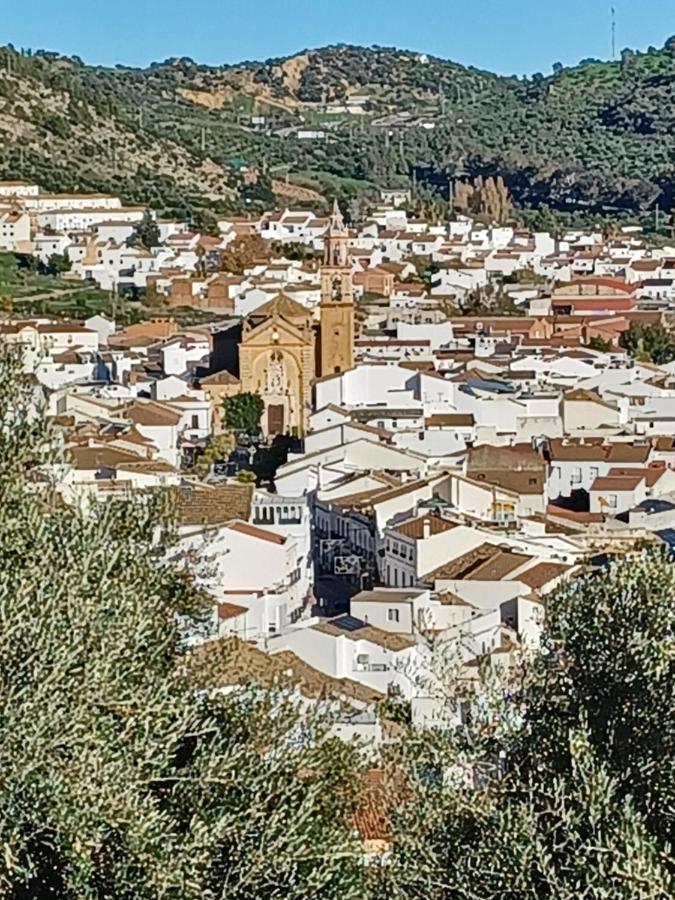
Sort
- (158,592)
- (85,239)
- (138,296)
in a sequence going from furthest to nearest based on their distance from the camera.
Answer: (85,239) → (138,296) → (158,592)

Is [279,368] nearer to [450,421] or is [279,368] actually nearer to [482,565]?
[450,421]

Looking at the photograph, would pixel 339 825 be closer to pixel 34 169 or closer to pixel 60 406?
pixel 60 406

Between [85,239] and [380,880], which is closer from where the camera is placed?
[380,880]

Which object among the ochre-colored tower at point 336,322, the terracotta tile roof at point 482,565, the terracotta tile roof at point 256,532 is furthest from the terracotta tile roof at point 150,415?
the terracotta tile roof at point 482,565

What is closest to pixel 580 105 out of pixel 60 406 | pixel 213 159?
pixel 213 159

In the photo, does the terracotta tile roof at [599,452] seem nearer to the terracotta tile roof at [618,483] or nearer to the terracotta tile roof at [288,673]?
the terracotta tile roof at [618,483]

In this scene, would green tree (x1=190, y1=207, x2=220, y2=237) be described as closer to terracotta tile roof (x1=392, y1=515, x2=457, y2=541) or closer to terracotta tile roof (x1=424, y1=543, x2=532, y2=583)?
terracotta tile roof (x1=392, y1=515, x2=457, y2=541)

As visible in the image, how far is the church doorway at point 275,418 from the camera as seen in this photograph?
3672cm

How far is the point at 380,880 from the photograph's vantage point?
7.05 meters

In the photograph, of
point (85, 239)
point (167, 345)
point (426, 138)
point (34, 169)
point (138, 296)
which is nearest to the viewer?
point (167, 345)

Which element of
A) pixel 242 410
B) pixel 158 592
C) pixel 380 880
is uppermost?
pixel 158 592

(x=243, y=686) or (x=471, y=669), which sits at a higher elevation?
(x=243, y=686)

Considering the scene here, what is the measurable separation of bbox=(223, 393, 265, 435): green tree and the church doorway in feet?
1.82

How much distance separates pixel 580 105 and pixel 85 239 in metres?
62.0
